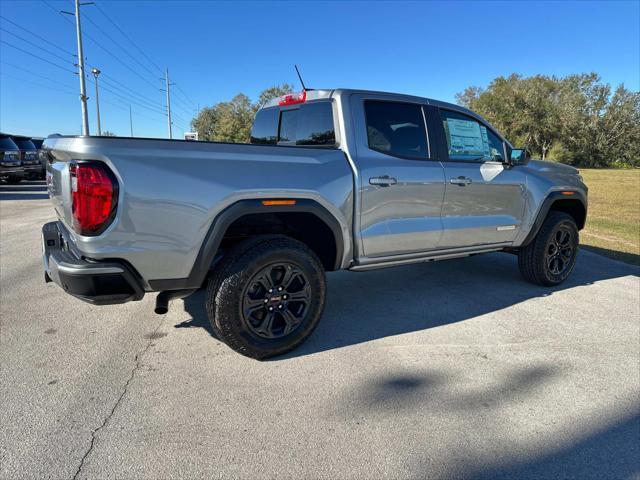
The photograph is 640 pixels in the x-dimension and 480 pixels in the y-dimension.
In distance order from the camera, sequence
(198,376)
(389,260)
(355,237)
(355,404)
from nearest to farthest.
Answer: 1. (355,404)
2. (198,376)
3. (355,237)
4. (389,260)

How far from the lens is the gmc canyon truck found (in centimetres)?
252

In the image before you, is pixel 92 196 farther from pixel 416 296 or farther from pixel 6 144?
pixel 6 144

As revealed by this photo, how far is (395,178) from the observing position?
3.56 meters

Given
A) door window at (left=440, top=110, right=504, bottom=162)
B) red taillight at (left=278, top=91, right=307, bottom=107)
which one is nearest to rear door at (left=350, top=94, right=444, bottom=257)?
door window at (left=440, top=110, right=504, bottom=162)

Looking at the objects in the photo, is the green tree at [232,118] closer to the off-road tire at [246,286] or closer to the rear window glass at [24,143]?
the rear window glass at [24,143]

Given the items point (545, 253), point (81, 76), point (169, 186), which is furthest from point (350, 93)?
point (81, 76)

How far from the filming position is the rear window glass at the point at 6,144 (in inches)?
556

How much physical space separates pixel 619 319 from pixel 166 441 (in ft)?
13.6

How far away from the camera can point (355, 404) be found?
8.48 feet

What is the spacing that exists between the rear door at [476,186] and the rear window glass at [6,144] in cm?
1551

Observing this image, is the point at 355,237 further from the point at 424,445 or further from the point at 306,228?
the point at 424,445

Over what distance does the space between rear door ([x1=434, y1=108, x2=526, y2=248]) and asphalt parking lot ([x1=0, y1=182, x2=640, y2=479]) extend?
75 centimetres

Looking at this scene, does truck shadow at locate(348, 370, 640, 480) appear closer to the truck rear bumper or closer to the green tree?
the truck rear bumper

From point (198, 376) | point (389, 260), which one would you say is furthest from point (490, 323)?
point (198, 376)
